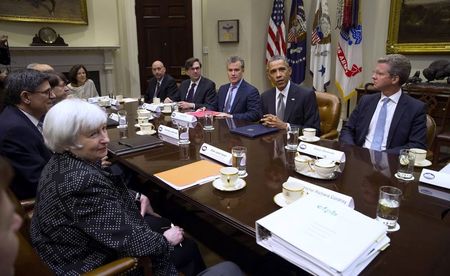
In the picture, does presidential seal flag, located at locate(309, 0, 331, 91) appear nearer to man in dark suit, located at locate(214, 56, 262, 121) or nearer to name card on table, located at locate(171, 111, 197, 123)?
man in dark suit, located at locate(214, 56, 262, 121)

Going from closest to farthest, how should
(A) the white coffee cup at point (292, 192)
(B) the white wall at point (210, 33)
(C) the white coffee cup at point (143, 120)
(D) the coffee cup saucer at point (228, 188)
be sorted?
1. (A) the white coffee cup at point (292, 192)
2. (D) the coffee cup saucer at point (228, 188)
3. (C) the white coffee cup at point (143, 120)
4. (B) the white wall at point (210, 33)

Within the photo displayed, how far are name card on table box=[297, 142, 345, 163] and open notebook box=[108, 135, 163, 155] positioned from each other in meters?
0.82

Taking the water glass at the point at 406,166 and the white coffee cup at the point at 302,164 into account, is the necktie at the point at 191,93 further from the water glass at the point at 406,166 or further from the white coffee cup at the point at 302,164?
the water glass at the point at 406,166

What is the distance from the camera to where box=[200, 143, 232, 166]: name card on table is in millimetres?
1554

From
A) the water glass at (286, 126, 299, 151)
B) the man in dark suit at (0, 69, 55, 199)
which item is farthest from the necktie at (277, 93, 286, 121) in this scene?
the man in dark suit at (0, 69, 55, 199)

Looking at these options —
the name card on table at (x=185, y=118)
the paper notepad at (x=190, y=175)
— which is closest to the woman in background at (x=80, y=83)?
the name card on table at (x=185, y=118)

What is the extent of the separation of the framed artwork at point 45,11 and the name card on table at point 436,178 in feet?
18.1

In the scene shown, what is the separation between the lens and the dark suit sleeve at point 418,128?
1991mm

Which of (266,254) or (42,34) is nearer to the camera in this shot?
(266,254)

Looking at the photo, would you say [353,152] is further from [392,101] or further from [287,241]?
[287,241]

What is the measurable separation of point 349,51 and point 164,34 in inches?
130

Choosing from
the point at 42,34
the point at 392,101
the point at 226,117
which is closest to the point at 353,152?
the point at 392,101

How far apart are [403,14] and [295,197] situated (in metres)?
4.10

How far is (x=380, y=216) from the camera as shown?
1.02 metres
